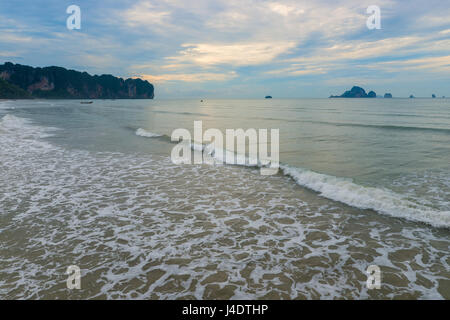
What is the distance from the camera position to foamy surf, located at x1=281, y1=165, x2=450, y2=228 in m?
7.70

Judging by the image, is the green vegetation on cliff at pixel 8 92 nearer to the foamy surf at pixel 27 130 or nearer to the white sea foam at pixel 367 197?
the foamy surf at pixel 27 130

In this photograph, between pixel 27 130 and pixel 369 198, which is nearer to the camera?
pixel 369 198

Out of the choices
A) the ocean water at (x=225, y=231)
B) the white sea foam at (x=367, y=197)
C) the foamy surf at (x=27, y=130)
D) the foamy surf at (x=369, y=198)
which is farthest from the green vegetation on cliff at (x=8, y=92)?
the foamy surf at (x=369, y=198)

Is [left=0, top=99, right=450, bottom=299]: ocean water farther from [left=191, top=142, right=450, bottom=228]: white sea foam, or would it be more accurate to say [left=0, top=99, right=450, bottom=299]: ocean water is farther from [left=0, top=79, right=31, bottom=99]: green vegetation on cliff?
[left=0, top=79, right=31, bottom=99]: green vegetation on cliff

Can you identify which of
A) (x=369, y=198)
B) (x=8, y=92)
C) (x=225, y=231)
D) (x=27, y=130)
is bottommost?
(x=225, y=231)

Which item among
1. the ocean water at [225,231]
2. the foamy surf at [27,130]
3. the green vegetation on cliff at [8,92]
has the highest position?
the green vegetation on cliff at [8,92]

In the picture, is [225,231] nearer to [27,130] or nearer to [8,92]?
[27,130]

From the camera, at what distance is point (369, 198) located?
9.12m

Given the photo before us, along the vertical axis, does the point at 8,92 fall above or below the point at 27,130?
above

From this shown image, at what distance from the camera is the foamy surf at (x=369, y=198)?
770cm

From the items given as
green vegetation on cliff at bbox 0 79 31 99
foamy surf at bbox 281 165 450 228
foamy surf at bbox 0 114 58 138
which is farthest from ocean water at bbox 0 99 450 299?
green vegetation on cliff at bbox 0 79 31 99

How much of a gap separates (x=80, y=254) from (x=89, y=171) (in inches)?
317

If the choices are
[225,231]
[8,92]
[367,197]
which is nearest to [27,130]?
[225,231]

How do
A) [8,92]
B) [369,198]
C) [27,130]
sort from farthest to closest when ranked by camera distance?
Answer: [8,92], [27,130], [369,198]
